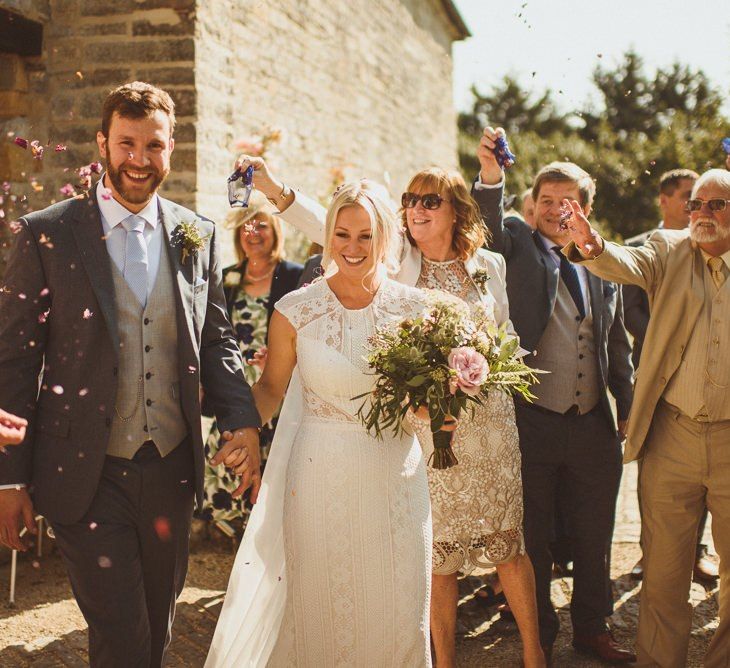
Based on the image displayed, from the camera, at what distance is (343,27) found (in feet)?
35.4

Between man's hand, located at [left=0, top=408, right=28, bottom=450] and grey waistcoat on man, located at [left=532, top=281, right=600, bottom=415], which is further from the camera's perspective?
grey waistcoat on man, located at [left=532, top=281, right=600, bottom=415]

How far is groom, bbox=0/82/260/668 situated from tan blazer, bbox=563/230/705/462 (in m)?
1.81

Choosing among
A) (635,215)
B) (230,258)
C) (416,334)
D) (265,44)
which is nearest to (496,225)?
(416,334)

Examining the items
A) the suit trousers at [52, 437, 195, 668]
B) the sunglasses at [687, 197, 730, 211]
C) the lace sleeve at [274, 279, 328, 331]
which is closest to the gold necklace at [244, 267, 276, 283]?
the lace sleeve at [274, 279, 328, 331]

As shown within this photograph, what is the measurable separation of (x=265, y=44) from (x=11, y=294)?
575cm

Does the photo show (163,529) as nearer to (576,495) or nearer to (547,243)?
Result: (576,495)

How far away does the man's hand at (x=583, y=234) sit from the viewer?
3.88 metres

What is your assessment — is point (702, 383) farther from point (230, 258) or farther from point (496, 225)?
point (230, 258)

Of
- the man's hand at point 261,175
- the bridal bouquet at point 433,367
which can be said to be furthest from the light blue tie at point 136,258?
the bridal bouquet at point 433,367

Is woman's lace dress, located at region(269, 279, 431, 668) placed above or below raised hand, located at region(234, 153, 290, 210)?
below

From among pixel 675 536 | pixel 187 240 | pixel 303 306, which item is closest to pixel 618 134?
pixel 675 536

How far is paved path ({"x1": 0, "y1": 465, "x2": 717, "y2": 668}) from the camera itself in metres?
4.60

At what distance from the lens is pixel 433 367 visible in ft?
10.9

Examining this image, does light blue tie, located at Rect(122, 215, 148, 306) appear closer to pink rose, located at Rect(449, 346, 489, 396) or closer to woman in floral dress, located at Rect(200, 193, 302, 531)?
pink rose, located at Rect(449, 346, 489, 396)
